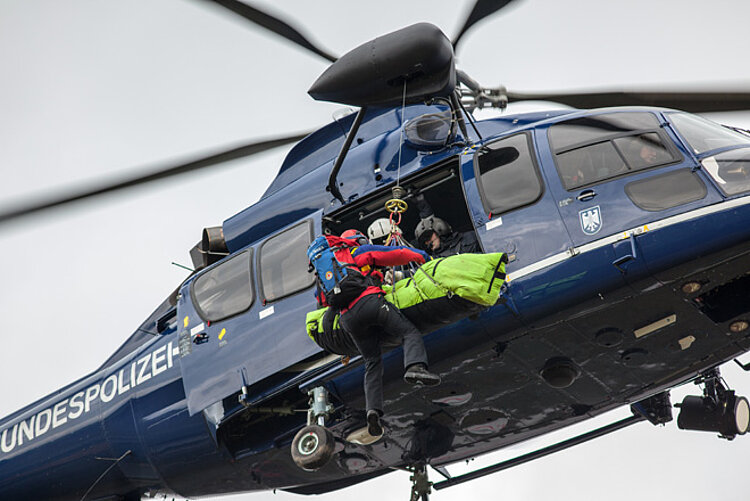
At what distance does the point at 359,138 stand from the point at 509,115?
1.74 metres

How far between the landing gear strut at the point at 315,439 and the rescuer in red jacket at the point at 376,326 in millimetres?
576

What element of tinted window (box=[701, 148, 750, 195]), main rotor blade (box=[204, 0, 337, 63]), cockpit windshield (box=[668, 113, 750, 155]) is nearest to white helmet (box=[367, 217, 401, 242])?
main rotor blade (box=[204, 0, 337, 63])

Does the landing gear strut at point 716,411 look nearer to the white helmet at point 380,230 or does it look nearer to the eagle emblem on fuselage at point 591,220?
the eagle emblem on fuselage at point 591,220

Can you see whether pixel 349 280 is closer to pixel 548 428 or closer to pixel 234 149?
pixel 234 149

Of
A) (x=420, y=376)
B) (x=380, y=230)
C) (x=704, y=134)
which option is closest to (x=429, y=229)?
(x=380, y=230)

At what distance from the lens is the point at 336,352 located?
848 centimetres

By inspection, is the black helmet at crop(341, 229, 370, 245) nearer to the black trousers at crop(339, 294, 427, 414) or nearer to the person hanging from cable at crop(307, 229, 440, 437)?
the person hanging from cable at crop(307, 229, 440, 437)

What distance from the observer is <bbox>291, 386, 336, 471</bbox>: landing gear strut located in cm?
847

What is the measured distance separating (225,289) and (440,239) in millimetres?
2403

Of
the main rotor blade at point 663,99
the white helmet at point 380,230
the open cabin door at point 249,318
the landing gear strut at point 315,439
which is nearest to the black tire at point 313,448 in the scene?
the landing gear strut at point 315,439

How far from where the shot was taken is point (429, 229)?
899 cm

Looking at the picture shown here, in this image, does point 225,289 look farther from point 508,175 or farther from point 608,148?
point 608,148

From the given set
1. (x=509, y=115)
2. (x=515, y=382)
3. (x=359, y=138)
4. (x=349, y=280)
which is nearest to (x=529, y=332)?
(x=515, y=382)

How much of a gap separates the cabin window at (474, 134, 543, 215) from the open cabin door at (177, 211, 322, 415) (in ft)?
5.90
